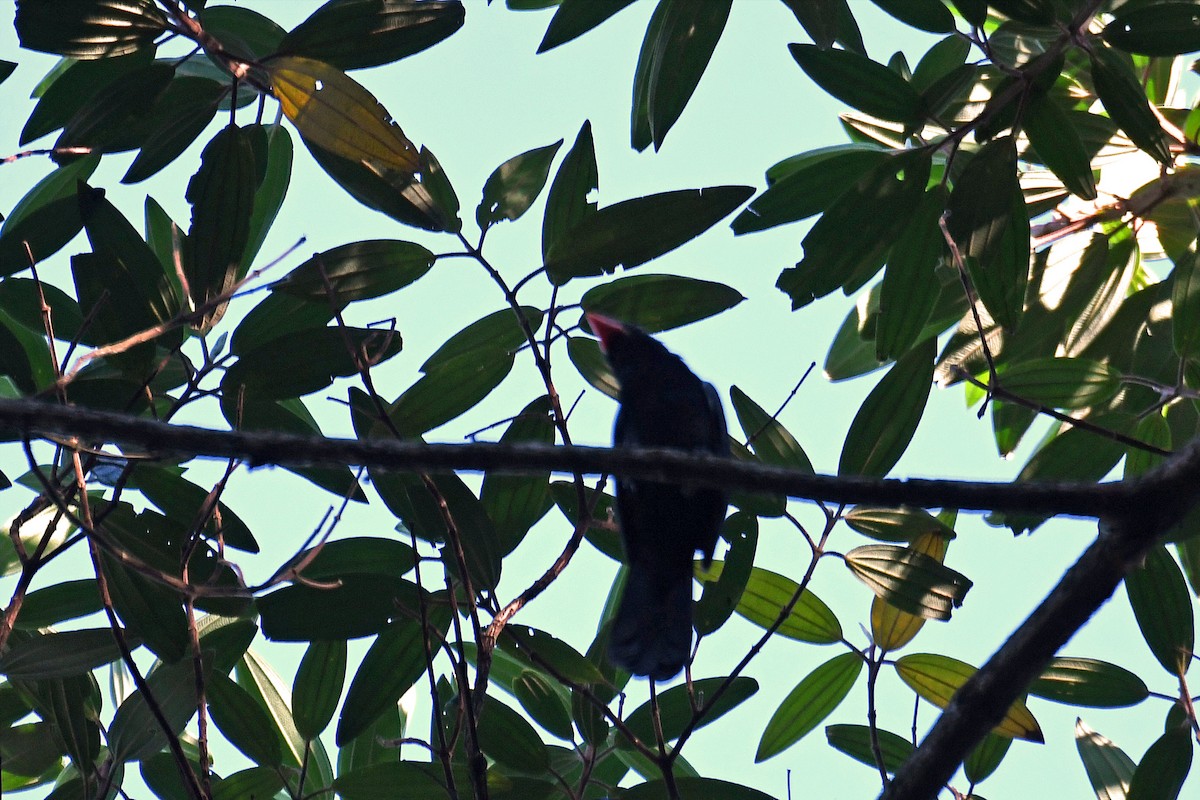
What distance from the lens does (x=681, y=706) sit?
8.12ft

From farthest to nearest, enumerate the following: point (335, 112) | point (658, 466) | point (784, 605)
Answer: point (784, 605) < point (335, 112) < point (658, 466)

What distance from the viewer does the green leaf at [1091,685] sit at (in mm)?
A: 2516

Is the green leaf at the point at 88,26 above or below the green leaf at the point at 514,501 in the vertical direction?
above

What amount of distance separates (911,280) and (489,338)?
1007 millimetres

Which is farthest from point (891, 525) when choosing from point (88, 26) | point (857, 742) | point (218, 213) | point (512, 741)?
point (88, 26)

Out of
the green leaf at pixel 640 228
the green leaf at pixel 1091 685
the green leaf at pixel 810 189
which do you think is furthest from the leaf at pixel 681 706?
the green leaf at pixel 810 189

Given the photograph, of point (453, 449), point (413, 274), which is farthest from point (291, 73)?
point (453, 449)

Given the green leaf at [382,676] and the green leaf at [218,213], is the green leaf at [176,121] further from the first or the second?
the green leaf at [382,676]

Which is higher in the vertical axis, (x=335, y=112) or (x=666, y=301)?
(x=335, y=112)

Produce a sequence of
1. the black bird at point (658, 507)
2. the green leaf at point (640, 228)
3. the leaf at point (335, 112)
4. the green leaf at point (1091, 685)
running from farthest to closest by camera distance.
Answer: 1. the green leaf at point (1091, 685)
2. the black bird at point (658, 507)
3. the green leaf at point (640, 228)
4. the leaf at point (335, 112)

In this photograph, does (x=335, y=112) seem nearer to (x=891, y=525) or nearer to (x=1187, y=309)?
(x=891, y=525)

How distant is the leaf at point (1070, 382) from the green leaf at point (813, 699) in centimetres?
81

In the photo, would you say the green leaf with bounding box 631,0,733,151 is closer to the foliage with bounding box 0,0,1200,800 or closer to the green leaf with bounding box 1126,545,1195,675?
the foliage with bounding box 0,0,1200,800

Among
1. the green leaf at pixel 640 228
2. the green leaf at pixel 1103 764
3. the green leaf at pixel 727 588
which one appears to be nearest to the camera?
the green leaf at pixel 640 228
